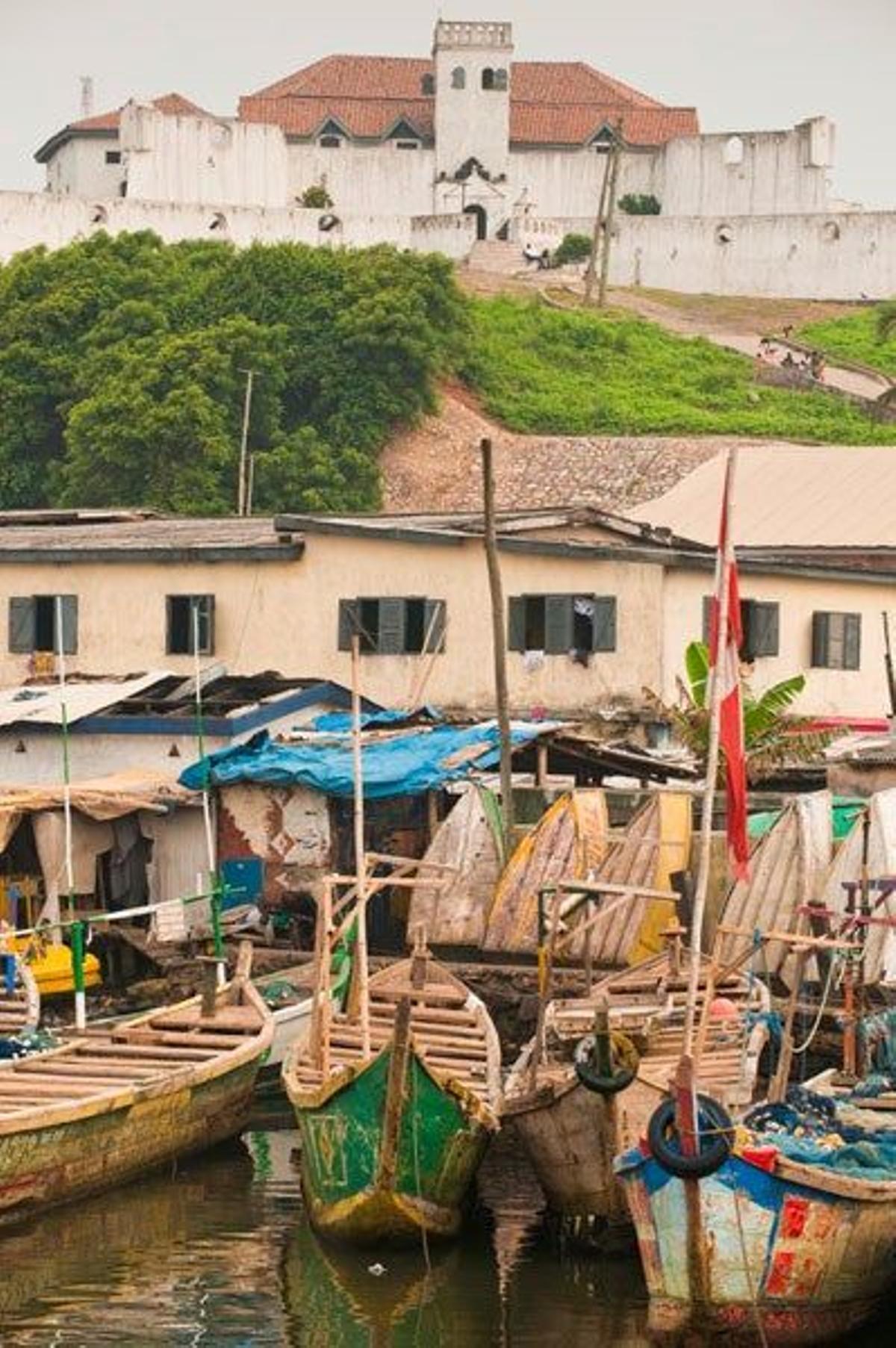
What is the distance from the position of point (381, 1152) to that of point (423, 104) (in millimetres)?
85156

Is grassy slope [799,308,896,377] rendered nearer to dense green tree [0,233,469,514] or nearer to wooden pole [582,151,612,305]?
wooden pole [582,151,612,305]

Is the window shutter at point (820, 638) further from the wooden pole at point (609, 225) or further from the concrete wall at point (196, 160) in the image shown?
the concrete wall at point (196, 160)

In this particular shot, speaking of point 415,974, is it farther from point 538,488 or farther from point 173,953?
point 538,488

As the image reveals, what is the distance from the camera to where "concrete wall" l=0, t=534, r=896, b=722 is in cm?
4106

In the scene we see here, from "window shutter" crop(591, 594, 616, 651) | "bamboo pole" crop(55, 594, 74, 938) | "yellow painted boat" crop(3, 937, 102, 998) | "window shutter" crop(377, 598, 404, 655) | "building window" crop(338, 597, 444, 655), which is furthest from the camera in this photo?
"window shutter" crop(377, 598, 404, 655)

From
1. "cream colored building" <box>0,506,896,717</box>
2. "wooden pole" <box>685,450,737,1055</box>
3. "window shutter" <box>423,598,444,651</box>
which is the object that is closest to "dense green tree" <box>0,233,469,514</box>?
"cream colored building" <box>0,506,896,717</box>

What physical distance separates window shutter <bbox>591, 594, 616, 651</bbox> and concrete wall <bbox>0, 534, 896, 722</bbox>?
89 mm

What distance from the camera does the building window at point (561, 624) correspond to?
4109cm

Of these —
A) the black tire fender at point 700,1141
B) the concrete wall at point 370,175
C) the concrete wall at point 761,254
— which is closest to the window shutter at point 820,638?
the black tire fender at point 700,1141

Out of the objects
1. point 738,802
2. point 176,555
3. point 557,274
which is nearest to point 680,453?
point 557,274

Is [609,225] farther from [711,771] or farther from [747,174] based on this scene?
[711,771]

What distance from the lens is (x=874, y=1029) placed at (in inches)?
Result: 979

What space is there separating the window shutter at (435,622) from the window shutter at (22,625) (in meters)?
5.78

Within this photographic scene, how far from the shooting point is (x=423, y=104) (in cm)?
10525
